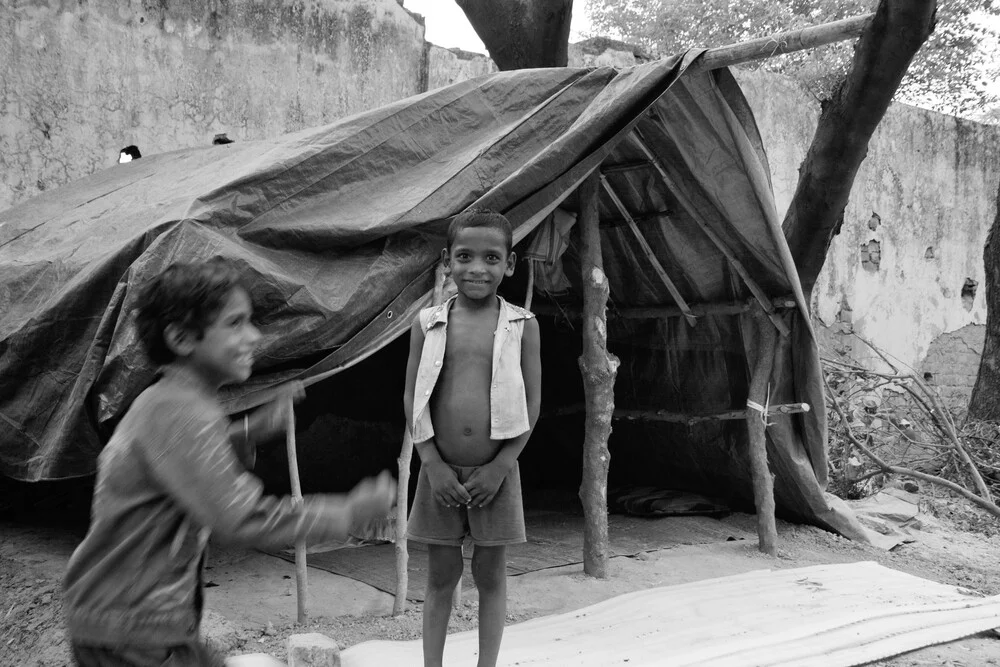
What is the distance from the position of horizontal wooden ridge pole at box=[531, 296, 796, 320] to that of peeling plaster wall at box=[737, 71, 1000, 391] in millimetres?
3940

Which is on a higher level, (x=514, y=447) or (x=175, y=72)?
(x=175, y=72)

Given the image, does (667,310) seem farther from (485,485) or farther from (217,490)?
(217,490)

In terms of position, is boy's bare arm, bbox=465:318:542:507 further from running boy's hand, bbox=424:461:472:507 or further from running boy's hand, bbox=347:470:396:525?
running boy's hand, bbox=347:470:396:525

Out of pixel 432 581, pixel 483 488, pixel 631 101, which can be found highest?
pixel 631 101

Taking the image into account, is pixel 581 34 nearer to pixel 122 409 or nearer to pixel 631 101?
pixel 631 101

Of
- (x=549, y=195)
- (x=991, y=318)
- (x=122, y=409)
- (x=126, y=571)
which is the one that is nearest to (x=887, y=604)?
(x=549, y=195)

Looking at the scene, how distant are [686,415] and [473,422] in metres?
3.08

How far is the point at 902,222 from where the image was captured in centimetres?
999

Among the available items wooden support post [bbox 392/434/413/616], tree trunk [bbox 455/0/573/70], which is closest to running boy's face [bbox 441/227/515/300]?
wooden support post [bbox 392/434/413/616]

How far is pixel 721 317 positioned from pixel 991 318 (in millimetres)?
3772

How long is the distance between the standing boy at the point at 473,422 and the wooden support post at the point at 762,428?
2.58m

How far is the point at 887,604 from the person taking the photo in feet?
14.0

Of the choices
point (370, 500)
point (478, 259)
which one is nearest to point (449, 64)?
point (478, 259)

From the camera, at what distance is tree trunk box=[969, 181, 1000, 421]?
307 inches
